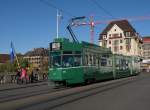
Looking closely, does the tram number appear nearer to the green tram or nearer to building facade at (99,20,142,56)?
the green tram

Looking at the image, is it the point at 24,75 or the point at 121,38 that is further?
the point at 121,38

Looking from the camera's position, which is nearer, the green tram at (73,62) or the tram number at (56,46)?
the green tram at (73,62)

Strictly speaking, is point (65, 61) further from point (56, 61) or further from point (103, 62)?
point (103, 62)

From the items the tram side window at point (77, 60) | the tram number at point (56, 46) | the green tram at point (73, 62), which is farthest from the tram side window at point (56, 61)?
the tram side window at point (77, 60)

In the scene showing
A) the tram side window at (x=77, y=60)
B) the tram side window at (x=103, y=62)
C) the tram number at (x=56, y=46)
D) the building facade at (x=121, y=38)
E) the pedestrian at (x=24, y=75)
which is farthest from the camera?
the building facade at (x=121, y=38)

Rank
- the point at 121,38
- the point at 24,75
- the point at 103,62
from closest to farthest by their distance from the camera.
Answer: the point at 103,62 → the point at 24,75 → the point at 121,38

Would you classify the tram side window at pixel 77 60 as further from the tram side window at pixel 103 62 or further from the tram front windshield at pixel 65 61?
the tram side window at pixel 103 62

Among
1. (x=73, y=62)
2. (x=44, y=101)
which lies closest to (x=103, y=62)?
A: (x=73, y=62)

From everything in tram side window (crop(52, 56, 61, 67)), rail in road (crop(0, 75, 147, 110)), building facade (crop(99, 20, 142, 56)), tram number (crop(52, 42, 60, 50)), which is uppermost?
building facade (crop(99, 20, 142, 56))

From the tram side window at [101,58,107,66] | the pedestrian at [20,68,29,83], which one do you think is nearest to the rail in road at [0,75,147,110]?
the tram side window at [101,58,107,66]

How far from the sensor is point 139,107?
13.1m

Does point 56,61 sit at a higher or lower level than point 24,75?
higher

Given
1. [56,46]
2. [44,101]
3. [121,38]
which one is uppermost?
[121,38]

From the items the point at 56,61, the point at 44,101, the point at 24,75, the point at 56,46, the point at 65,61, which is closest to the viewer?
the point at 44,101
